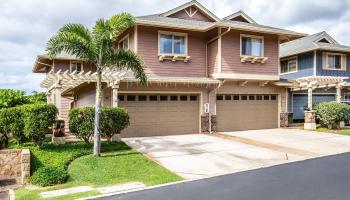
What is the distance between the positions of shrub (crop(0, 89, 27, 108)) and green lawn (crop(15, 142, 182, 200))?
4.28m

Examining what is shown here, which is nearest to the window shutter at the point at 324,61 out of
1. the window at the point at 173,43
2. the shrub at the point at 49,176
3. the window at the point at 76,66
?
the window at the point at 173,43

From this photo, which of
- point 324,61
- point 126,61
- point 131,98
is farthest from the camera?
point 324,61

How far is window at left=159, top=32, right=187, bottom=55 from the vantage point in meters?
17.1

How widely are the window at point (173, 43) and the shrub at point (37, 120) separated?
24.6 feet

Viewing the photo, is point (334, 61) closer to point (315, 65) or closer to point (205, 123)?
point (315, 65)

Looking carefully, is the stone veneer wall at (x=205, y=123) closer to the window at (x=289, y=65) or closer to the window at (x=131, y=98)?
the window at (x=131, y=98)

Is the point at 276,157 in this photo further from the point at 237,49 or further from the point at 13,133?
the point at 13,133

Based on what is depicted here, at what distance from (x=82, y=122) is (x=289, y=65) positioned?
2003cm

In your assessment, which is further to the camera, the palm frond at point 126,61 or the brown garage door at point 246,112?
the brown garage door at point 246,112

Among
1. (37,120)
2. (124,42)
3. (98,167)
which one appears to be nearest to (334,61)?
(124,42)

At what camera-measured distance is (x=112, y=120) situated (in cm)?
1266

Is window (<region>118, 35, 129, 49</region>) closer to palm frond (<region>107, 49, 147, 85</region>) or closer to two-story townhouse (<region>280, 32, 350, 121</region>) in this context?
palm frond (<region>107, 49, 147, 85</region>)

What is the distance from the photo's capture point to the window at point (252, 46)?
18.2 m

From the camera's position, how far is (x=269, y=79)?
1886cm
